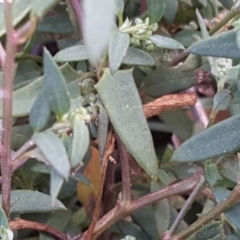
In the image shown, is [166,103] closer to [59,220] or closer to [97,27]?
[59,220]

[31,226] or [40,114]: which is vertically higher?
[40,114]

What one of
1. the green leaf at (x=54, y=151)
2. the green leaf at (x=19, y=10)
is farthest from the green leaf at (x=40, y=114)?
the green leaf at (x=19, y=10)

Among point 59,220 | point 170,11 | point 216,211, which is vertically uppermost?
point 170,11

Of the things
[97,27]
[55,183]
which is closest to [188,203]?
[55,183]

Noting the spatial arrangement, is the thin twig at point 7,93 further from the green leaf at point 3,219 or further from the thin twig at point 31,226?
the thin twig at point 31,226

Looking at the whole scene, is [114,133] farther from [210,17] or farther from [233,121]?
[210,17]

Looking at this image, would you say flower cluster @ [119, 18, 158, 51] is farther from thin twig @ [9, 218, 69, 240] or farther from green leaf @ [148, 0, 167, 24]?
thin twig @ [9, 218, 69, 240]
